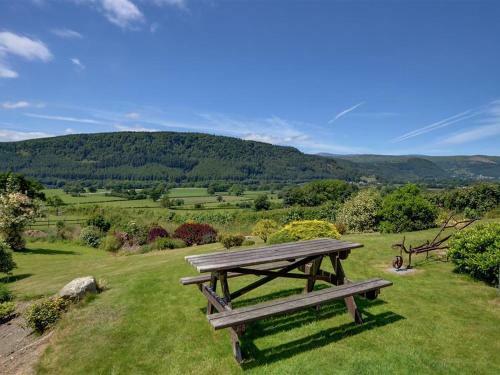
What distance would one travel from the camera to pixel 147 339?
6473mm

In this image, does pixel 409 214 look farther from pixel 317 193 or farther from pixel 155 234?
pixel 317 193

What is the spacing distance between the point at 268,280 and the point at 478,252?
6110 mm

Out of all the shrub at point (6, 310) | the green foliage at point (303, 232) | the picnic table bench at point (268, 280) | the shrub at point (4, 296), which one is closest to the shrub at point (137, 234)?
the green foliage at point (303, 232)

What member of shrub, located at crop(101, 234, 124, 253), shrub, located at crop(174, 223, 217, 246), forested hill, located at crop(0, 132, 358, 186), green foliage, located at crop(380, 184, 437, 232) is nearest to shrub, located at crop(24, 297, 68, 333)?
shrub, located at crop(174, 223, 217, 246)

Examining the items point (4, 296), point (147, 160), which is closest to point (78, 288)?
point (4, 296)

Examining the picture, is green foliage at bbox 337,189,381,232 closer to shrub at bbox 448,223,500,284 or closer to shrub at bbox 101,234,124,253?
shrub at bbox 448,223,500,284

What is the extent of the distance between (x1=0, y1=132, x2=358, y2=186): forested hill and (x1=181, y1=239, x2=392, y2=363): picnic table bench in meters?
138

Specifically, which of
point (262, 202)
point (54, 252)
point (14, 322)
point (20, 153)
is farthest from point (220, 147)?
point (14, 322)

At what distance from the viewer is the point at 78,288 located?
8586mm

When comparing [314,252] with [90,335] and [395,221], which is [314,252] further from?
[395,221]

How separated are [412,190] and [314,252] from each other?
17.8m

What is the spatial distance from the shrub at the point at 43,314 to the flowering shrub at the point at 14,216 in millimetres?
17149

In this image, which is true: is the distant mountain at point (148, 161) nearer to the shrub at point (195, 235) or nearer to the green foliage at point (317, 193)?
the green foliage at point (317, 193)

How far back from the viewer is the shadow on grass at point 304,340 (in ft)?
18.2
